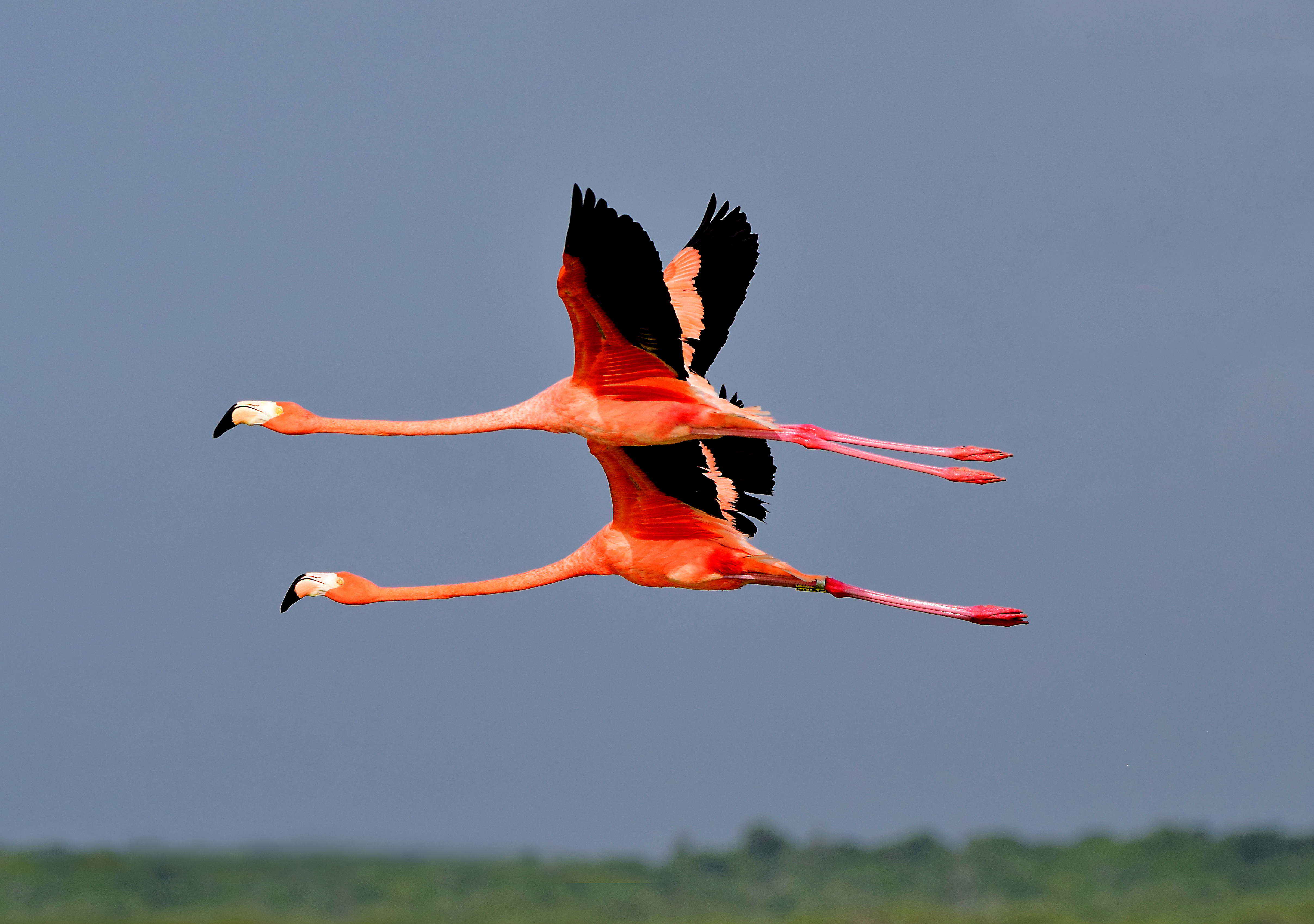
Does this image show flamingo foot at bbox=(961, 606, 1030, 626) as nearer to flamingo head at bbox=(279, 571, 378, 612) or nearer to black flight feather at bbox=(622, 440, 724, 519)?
black flight feather at bbox=(622, 440, 724, 519)

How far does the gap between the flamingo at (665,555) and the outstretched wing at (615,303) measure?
2.31ft

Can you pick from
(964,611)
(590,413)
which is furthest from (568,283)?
(964,611)

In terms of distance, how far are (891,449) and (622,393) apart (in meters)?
2.01

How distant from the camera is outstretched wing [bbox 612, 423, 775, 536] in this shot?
10445 mm

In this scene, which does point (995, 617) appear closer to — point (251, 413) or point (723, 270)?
point (723, 270)

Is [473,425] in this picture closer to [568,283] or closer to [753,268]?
[568,283]

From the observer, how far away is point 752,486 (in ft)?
37.7

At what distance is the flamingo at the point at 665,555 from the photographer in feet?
34.0

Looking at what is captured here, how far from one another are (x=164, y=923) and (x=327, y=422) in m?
7.26

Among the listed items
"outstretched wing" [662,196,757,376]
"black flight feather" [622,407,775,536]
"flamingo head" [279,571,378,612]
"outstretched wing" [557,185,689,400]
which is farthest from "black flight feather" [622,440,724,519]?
"flamingo head" [279,571,378,612]

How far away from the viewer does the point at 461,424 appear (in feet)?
34.3

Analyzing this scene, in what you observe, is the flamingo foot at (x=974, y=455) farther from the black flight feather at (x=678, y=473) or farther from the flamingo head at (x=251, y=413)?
the flamingo head at (x=251, y=413)

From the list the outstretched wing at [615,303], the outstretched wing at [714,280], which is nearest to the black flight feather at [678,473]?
the outstretched wing at [615,303]

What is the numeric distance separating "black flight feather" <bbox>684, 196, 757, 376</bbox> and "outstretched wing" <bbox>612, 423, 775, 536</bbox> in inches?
33.9
